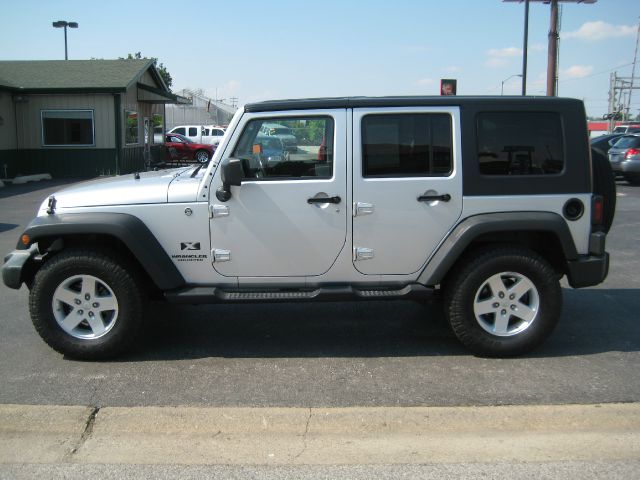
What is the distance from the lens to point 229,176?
4406 mm

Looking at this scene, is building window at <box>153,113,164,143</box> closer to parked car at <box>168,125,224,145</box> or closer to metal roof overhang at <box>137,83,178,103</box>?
metal roof overhang at <box>137,83,178,103</box>

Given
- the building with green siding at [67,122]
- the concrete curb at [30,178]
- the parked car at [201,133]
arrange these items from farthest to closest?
the parked car at [201,133]
the building with green siding at [67,122]
the concrete curb at [30,178]

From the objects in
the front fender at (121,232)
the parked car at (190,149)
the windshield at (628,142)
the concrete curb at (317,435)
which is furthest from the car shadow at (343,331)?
the parked car at (190,149)

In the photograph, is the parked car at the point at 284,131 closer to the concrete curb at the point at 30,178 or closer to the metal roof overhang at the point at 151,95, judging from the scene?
the concrete curb at the point at 30,178

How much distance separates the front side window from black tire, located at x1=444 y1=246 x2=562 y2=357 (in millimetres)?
1348

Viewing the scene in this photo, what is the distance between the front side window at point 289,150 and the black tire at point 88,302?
1236 millimetres

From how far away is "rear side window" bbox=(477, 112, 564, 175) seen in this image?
4.67 m

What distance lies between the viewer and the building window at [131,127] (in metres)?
22.6

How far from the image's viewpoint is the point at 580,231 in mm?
4684

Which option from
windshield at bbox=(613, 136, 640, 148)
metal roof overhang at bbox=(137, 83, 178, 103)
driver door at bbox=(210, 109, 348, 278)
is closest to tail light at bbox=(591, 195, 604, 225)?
driver door at bbox=(210, 109, 348, 278)

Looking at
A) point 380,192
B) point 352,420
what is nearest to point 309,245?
point 380,192

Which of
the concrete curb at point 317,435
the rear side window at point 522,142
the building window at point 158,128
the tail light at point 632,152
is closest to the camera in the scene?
the concrete curb at point 317,435

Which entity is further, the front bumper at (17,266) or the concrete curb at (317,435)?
the front bumper at (17,266)

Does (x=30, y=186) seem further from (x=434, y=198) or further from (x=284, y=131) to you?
(x=434, y=198)
